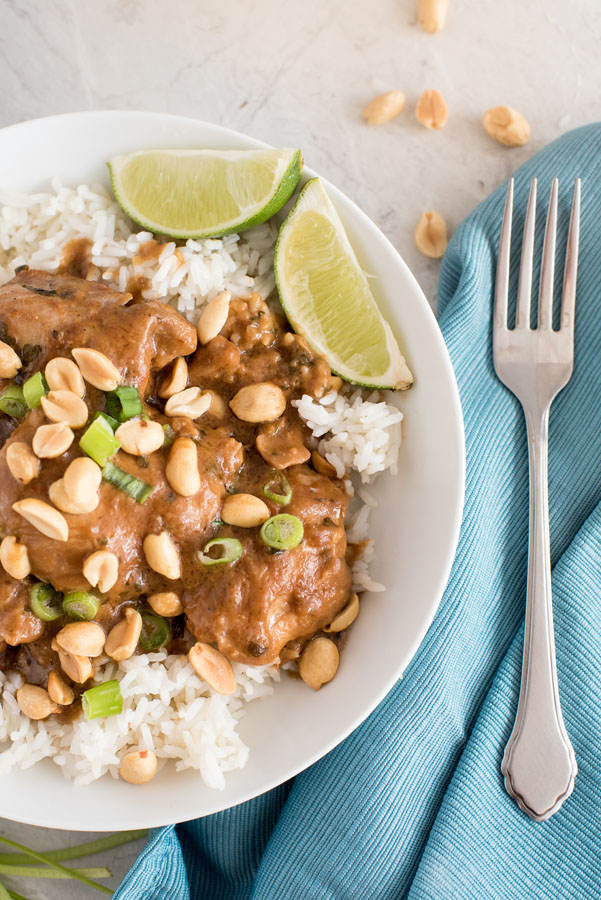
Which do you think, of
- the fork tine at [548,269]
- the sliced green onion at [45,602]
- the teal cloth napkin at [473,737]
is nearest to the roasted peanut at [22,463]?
the sliced green onion at [45,602]

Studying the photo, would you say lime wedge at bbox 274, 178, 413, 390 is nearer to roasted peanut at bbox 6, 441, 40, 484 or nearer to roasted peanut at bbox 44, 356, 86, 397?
roasted peanut at bbox 44, 356, 86, 397

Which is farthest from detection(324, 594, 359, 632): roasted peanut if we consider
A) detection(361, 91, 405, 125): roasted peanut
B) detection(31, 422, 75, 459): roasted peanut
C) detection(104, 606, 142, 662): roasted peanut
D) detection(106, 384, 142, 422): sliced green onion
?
detection(361, 91, 405, 125): roasted peanut

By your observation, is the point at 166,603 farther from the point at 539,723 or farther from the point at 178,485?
the point at 539,723

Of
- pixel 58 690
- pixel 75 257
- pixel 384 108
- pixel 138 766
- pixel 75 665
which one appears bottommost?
pixel 138 766

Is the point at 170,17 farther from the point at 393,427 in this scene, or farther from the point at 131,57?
the point at 393,427

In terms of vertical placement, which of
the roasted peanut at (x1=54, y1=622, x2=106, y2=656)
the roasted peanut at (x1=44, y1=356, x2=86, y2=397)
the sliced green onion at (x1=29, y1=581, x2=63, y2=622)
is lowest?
the roasted peanut at (x1=54, y1=622, x2=106, y2=656)

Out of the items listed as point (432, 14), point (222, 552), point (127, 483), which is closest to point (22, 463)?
point (127, 483)
